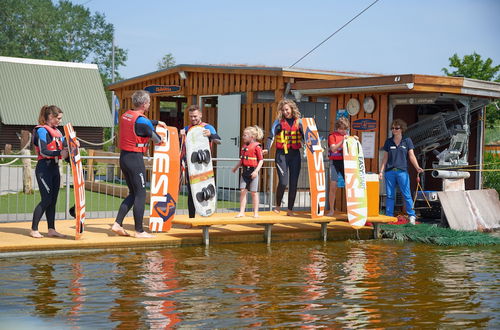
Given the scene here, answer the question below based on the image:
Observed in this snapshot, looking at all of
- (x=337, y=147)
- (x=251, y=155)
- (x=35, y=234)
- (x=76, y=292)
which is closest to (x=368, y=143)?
(x=337, y=147)

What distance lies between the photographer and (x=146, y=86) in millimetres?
20938

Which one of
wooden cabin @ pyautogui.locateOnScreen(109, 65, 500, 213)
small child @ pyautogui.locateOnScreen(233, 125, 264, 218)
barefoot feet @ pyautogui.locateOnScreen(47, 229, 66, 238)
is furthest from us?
wooden cabin @ pyautogui.locateOnScreen(109, 65, 500, 213)

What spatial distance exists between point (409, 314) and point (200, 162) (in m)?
4.90

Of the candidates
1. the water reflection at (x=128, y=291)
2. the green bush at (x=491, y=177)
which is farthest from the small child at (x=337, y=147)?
the green bush at (x=491, y=177)

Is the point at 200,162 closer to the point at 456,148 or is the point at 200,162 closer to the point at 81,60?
the point at 456,148

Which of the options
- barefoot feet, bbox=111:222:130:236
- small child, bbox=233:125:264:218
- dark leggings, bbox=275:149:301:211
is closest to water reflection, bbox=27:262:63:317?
barefoot feet, bbox=111:222:130:236

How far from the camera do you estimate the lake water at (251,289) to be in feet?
20.0

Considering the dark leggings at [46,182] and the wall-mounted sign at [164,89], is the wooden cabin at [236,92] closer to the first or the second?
the wall-mounted sign at [164,89]

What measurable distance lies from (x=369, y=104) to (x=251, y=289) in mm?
6853

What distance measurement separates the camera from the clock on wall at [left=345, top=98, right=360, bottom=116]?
13606mm

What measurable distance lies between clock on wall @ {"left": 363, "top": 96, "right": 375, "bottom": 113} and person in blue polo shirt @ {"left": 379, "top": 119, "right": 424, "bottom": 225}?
40.7 inches

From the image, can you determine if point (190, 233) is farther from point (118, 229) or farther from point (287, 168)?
point (287, 168)

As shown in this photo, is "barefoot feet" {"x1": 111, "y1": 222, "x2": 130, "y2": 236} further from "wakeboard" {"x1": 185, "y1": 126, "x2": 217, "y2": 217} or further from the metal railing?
the metal railing

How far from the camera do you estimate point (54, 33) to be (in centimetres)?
7656
